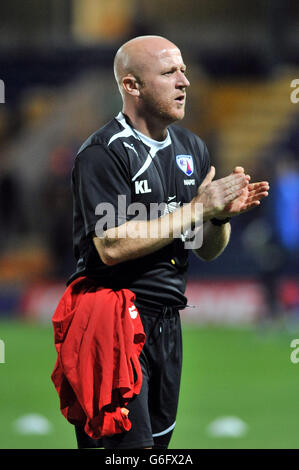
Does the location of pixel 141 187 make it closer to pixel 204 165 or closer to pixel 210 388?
pixel 204 165

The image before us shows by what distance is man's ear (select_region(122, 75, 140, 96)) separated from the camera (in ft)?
15.0

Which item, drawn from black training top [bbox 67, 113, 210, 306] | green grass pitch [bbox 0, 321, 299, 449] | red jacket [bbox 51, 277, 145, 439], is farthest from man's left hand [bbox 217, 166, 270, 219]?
green grass pitch [bbox 0, 321, 299, 449]

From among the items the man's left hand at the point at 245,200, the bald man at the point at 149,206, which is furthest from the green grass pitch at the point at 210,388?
the man's left hand at the point at 245,200

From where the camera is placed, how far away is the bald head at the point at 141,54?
14.8 ft

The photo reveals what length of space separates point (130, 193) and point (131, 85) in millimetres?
545

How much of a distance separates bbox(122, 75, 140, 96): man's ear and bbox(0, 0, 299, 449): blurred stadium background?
3403 millimetres

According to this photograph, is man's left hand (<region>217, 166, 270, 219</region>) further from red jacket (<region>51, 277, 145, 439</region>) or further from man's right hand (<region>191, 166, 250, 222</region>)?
red jacket (<region>51, 277, 145, 439</region>)

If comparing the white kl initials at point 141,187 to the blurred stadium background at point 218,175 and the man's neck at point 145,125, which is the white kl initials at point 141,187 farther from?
the blurred stadium background at point 218,175

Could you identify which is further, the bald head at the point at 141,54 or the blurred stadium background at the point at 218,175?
the blurred stadium background at the point at 218,175

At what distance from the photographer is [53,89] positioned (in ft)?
71.6

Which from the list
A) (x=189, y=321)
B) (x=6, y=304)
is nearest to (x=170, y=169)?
(x=189, y=321)

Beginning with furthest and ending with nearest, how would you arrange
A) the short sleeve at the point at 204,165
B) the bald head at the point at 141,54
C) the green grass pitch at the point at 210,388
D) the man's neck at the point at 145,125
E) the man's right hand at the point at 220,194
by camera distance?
the green grass pitch at the point at 210,388, the short sleeve at the point at 204,165, the man's neck at the point at 145,125, the bald head at the point at 141,54, the man's right hand at the point at 220,194

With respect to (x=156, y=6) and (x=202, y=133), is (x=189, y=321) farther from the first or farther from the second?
(x=156, y=6)

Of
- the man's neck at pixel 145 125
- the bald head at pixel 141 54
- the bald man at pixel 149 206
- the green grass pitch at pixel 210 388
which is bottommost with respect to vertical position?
the green grass pitch at pixel 210 388
